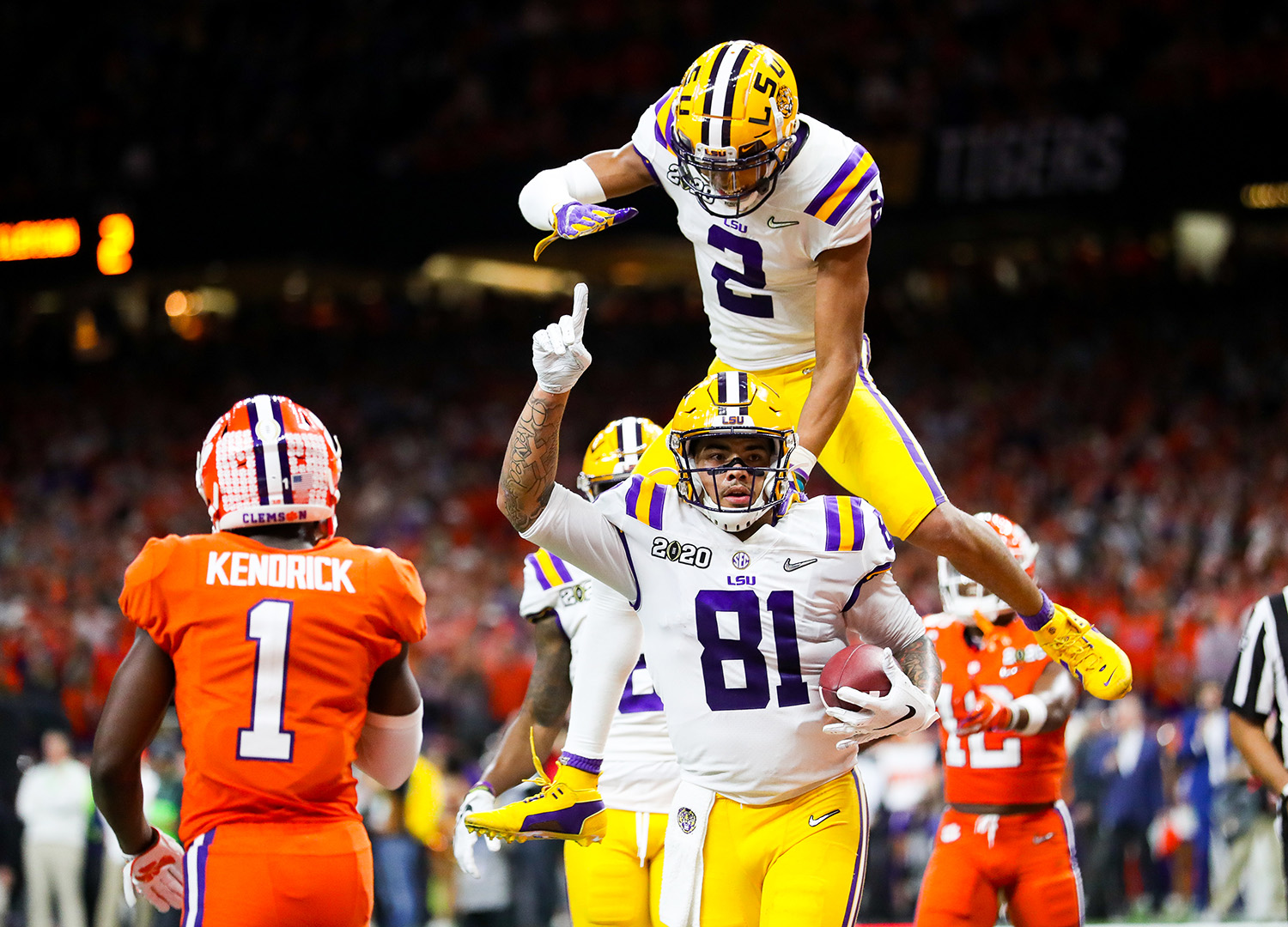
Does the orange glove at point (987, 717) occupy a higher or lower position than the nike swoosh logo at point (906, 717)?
lower

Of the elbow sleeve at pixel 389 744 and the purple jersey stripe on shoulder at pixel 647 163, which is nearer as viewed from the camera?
the elbow sleeve at pixel 389 744

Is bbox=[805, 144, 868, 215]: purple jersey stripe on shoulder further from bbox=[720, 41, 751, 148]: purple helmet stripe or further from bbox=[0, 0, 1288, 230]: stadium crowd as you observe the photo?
bbox=[0, 0, 1288, 230]: stadium crowd

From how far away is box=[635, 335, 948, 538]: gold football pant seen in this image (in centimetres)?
467

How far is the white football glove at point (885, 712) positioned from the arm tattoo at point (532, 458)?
36.5 inches

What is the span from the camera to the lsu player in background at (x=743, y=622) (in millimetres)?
4176

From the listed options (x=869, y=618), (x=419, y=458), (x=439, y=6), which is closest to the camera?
(x=869, y=618)

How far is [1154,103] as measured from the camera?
52.6ft

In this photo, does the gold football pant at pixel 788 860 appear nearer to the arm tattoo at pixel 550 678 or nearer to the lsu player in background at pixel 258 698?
the lsu player in background at pixel 258 698

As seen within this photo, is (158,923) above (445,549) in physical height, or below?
below

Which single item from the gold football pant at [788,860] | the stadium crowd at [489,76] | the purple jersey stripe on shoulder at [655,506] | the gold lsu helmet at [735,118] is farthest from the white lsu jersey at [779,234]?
the stadium crowd at [489,76]

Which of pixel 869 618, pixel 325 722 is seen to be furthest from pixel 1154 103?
pixel 325 722

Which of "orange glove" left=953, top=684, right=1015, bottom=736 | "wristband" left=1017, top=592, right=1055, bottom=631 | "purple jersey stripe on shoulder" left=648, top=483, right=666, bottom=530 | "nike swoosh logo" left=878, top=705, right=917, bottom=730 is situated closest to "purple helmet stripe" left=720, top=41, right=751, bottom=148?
"purple jersey stripe on shoulder" left=648, top=483, right=666, bottom=530

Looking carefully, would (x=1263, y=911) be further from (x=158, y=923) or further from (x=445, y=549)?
(x=445, y=549)

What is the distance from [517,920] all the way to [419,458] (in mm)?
9440
